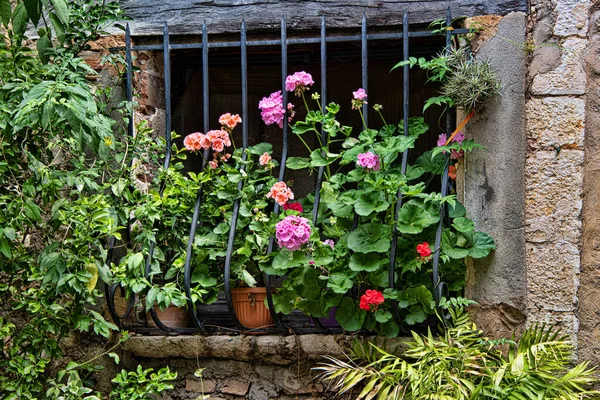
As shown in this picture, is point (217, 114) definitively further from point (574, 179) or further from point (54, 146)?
point (574, 179)

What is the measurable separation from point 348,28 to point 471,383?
5.33ft

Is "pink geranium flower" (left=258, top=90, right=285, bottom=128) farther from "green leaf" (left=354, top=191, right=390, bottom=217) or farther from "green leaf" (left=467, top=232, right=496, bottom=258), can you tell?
"green leaf" (left=467, top=232, right=496, bottom=258)

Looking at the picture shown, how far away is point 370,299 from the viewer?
9.18ft

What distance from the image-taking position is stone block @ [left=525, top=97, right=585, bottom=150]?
9.23 feet

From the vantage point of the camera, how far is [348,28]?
127 inches

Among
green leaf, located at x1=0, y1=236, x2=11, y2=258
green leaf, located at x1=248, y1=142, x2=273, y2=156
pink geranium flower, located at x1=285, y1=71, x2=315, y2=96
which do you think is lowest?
green leaf, located at x1=0, y1=236, x2=11, y2=258

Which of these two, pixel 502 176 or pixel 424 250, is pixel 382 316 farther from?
pixel 502 176

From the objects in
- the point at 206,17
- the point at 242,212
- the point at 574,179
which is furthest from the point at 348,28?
the point at 574,179

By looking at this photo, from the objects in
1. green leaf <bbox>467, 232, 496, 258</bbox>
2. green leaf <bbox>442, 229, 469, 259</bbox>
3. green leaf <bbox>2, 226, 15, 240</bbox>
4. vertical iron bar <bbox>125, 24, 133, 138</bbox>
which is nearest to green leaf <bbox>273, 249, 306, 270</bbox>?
green leaf <bbox>442, 229, 469, 259</bbox>

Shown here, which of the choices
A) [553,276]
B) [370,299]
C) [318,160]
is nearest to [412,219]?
[370,299]

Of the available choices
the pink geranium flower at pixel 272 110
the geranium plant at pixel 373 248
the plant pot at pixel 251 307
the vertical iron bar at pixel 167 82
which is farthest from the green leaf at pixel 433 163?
the vertical iron bar at pixel 167 82

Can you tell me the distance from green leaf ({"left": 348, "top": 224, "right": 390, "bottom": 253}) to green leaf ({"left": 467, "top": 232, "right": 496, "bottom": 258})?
1.14ft

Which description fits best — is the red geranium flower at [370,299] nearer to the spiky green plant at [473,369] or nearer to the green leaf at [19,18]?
the spiky green plant at [473,369]

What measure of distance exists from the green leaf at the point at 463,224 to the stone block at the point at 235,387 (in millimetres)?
1136
